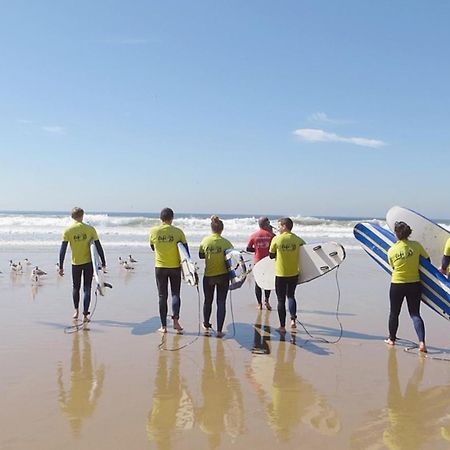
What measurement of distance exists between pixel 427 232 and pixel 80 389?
5.44 m

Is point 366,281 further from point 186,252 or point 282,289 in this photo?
point 186,252

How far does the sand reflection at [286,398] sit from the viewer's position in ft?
11.9

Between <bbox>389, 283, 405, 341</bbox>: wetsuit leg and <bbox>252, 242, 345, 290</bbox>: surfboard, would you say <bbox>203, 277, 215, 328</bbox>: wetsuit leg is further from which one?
<bbox>389, 283, 405, 341</bbox>: wetsuit leg

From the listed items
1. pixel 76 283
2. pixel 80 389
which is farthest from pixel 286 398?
pixel 76 283

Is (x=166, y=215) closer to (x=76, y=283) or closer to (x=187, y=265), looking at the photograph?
(x=187, y=265)

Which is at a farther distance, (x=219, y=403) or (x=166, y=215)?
(x=166, y=215)

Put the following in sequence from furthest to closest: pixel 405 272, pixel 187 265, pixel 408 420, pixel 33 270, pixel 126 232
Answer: pixel 126 232, pixel 33 270, pixel 187 265, pixel 405 272, pixel 408 420

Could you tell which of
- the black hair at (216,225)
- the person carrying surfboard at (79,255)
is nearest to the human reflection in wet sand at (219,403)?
the black hair at (216,225)

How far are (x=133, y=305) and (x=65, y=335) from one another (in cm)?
208

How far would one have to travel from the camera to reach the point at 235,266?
21.1 ft

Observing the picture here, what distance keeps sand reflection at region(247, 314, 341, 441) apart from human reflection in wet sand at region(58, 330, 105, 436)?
1432 millimetres

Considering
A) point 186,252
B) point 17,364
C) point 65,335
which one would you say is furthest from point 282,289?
point 17,364

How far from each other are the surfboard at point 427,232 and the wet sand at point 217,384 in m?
1.05

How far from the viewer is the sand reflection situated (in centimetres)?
364
